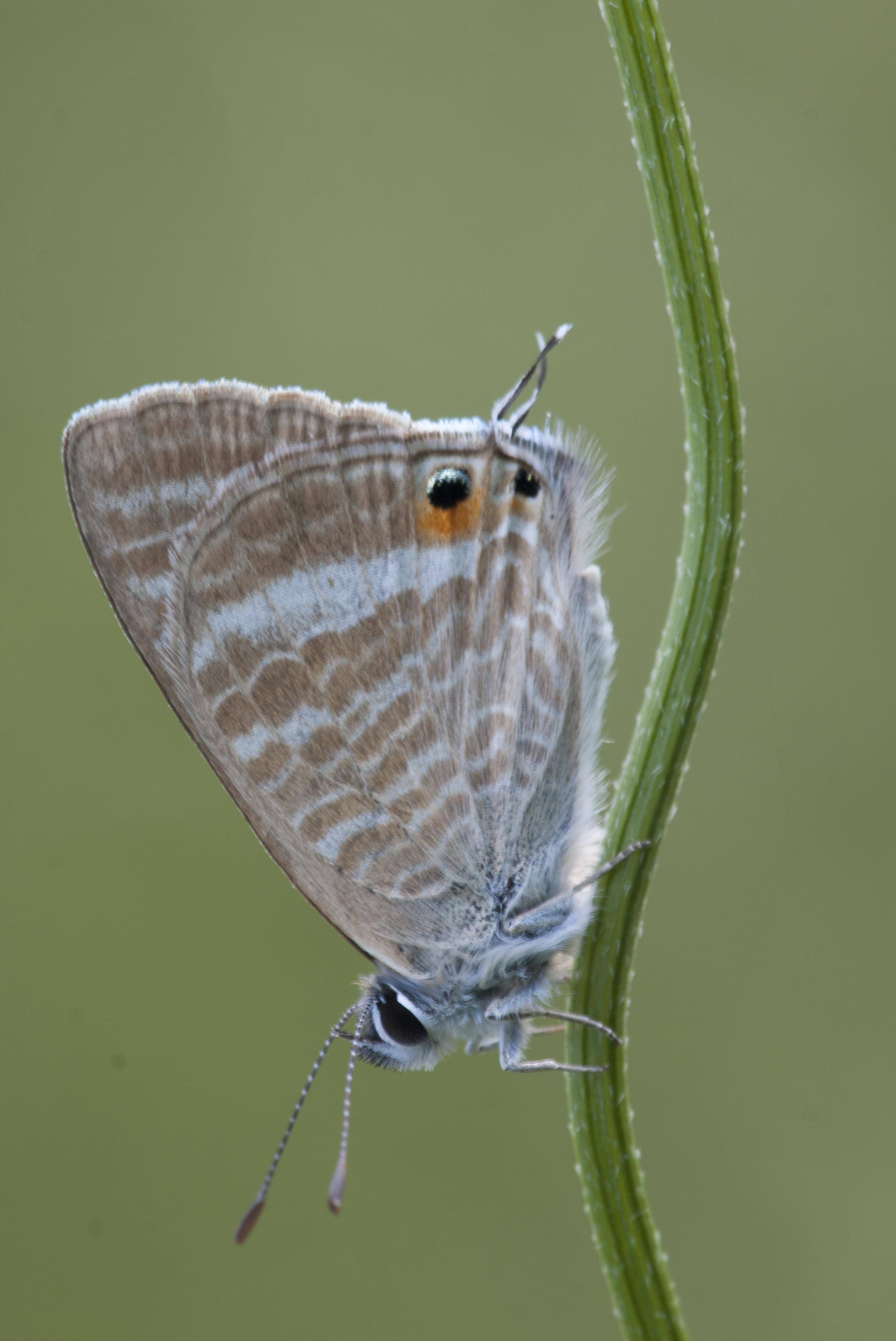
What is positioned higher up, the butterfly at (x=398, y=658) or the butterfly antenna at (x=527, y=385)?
the butterfly antenna at (x=527, y=385)

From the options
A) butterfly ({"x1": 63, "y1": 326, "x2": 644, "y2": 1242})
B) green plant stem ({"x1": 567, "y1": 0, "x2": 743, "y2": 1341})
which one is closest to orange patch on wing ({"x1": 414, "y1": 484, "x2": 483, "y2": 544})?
butterfly ({"x1": 63, "y1": 326, "x2": 644, "y2": 1242})

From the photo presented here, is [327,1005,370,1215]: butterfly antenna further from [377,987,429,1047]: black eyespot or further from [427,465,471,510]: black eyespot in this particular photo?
[427,465,471,510]: black eyespot

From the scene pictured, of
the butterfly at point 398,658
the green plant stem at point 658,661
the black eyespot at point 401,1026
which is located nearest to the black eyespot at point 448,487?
the butterfly at point 398,658

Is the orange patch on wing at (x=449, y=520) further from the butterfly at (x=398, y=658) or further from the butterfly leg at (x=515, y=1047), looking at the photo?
the butterfly leg at (x=515, y=1047)

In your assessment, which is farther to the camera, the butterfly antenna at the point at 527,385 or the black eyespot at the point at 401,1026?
the black eyespot at the point at 401,1026

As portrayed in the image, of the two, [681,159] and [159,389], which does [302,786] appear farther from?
[681,159]

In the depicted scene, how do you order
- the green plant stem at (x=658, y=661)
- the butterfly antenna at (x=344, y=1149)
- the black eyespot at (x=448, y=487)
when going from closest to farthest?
the green plant stem at (x=658, y=661)
the butterfly antenna at (x=344, y=1149)
the black eyespot at (x=448, y=487)

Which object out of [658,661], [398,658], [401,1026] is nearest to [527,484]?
[398,658]

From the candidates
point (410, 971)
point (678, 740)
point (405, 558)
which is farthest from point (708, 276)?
point (410, 971)
